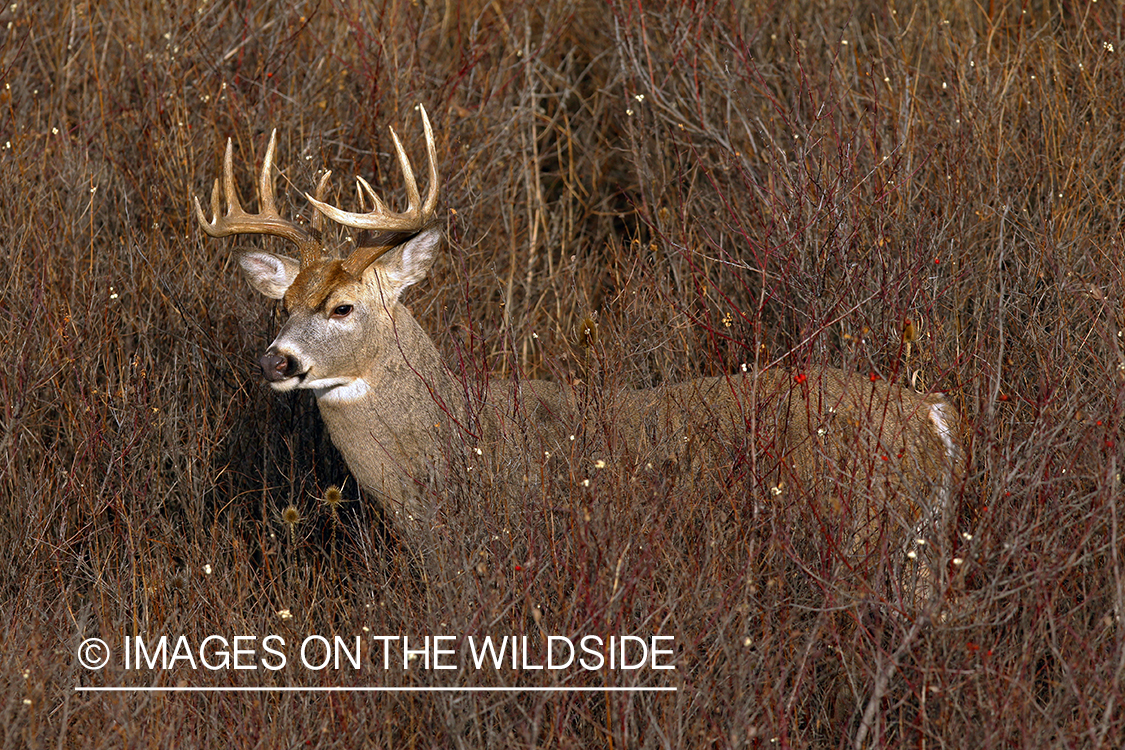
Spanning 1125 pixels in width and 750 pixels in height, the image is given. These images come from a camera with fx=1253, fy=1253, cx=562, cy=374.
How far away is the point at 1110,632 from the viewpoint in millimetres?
3195

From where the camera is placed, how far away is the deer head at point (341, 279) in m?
4.04

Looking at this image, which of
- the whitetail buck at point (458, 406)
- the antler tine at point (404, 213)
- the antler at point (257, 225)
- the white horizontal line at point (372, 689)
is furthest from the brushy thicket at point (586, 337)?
the antler at point (257, 225)

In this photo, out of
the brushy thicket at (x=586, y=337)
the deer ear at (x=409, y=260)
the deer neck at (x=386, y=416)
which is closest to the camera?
the brushy thicket at (x=586, y=337)

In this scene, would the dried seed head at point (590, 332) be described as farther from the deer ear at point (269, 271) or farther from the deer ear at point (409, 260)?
the deer ear at point (269, 271)

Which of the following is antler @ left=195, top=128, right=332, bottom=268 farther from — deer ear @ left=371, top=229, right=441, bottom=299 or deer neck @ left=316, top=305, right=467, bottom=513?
deer neck @ left=316, top=305, right=467, bottom=513

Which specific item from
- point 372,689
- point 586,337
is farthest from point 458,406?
point 372,689

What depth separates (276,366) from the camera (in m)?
3.94

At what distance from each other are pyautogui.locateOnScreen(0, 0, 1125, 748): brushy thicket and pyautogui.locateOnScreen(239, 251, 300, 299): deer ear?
1.68ft

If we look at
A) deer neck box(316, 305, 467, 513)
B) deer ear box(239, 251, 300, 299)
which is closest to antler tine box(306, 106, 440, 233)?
deer neck box(316, 305, 467, 513)

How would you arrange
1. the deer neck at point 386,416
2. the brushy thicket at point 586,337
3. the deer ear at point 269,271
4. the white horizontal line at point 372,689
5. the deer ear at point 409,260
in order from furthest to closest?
the deer ear at point 269,271, the deer ear at point 409,260, the deer neck at point 386,416, the brushy thicket at point 586,337, the white horizontal line at point 372,689

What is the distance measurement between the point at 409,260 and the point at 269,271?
568 millimetres

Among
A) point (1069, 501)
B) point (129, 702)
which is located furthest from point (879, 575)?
point (129, 702)

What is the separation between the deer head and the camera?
4035 millimetres
